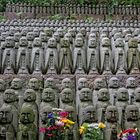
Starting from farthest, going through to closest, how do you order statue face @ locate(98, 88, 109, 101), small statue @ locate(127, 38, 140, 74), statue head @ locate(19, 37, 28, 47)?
statue head @ locate(19, 37, 28, 47)
small statue @ locate(127, 38, 140, 74)
statue face @ locate(98, 88, 109, 101)

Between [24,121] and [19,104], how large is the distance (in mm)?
800

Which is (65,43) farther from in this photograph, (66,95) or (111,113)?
(111,113)

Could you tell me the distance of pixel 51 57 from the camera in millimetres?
6371

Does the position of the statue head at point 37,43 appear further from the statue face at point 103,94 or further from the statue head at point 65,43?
the statue face at point 103,94

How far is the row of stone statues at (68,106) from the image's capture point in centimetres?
437

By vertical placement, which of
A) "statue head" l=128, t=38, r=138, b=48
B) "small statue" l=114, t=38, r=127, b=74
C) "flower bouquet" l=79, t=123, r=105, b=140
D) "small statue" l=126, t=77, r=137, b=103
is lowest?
"flower bouquet" l=79, t=123, r=105, b=140

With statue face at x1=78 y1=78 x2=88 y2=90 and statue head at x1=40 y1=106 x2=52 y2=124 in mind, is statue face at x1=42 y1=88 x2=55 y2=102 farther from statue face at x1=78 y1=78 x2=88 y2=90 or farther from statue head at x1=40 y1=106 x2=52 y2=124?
statue face at x1=78 y1=78 x2=88 y2=90

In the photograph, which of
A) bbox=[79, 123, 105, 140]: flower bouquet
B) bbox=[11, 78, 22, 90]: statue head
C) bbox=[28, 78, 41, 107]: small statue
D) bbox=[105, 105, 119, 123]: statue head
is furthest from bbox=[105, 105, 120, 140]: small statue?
bbox=[11, 78, 22, 90]: statue head

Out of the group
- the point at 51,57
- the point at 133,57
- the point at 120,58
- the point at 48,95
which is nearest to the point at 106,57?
the point at 120,58

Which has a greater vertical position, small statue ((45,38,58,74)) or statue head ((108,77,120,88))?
small statue ((45,38,58,74))

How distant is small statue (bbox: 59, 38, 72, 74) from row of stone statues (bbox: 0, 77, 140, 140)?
0.84 meters

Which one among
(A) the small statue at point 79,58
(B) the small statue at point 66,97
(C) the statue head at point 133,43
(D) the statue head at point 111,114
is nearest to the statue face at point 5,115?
(B) the small statue at point 66,97

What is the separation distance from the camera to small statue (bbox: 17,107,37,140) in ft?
14.1

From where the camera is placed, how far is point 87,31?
→ 28.3ft
